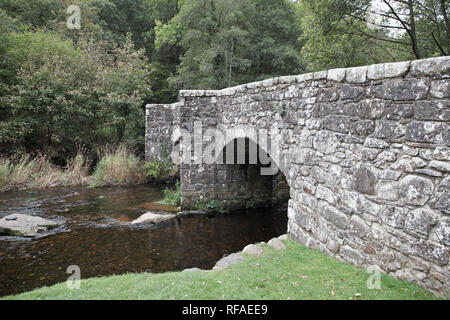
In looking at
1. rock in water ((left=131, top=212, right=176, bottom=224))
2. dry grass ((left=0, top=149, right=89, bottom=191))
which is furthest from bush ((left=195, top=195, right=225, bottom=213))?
dry grass ((left=0, top=149, right=89, bottom=191))

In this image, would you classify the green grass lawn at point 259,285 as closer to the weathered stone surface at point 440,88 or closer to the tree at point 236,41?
the weathered stone surface at point 440,88

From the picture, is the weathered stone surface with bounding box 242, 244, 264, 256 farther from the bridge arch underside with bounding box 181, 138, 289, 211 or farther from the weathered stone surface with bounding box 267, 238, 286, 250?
the bridge arch underside with bounding box 181, 138, 289, 211

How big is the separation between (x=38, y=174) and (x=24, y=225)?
5381mm

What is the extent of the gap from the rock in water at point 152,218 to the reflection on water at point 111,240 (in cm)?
19

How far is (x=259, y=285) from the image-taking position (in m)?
3.64

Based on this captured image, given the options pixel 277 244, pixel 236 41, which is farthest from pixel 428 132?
pixel 236 41

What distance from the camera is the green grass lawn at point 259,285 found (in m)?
3.23

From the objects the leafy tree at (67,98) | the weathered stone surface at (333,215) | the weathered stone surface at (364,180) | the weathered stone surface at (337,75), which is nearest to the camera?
the weathered stone surface at (364,180)

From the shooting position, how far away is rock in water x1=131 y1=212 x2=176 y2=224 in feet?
25.5

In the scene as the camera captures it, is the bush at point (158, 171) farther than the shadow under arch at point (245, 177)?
Yes

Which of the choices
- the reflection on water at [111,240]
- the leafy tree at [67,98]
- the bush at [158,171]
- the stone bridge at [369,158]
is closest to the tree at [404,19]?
the stone bridge at [369,158]

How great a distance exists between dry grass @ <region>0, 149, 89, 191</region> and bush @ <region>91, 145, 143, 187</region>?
26.5 inches

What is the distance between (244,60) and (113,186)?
793 centimetres
